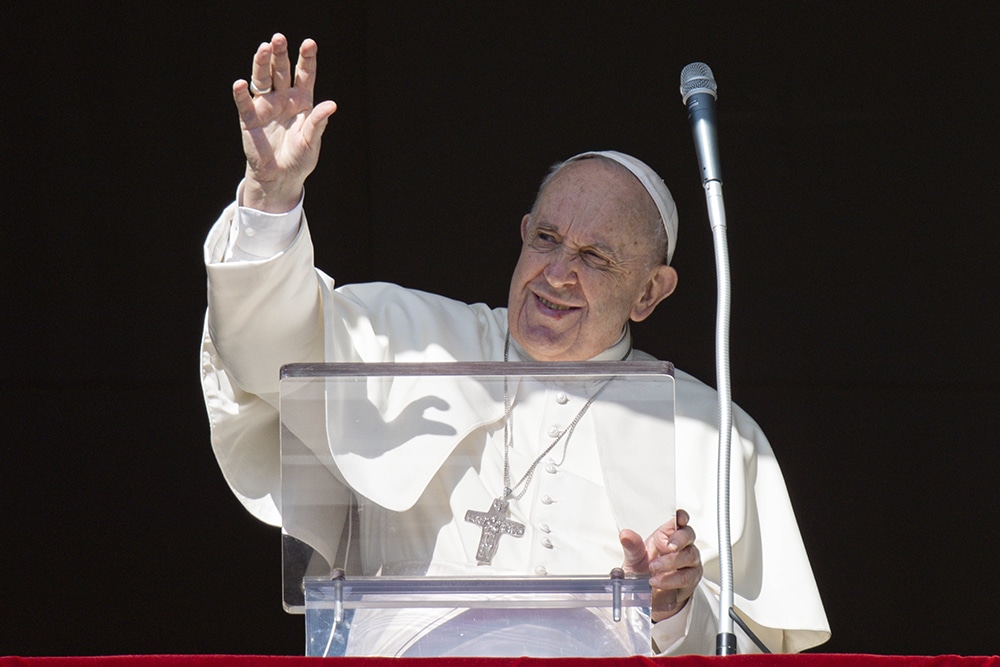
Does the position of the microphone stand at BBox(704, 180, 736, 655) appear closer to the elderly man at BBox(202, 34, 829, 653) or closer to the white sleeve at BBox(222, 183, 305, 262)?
the elderly man at BBox(202, 34, 829, 653)

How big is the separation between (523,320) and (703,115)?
989 millimetres

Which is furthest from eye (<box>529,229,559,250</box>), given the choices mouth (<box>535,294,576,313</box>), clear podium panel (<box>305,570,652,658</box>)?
clear podium panel (<box>305,570,652,658</box>)

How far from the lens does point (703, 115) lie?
2088 mm

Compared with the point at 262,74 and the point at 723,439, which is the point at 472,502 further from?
the point at 262,74

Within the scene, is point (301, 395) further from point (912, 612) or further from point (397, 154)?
point (912, 612)

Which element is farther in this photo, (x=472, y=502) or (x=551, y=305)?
(x=551, y=305)

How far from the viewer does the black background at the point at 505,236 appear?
4.06 metres

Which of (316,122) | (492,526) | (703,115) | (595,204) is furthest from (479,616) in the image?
(595,204)

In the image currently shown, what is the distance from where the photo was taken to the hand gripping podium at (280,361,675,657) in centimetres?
183

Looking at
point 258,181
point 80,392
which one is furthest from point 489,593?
point 80,392

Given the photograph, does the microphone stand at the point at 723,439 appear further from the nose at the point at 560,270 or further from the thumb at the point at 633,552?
the nose at the point at 560,270

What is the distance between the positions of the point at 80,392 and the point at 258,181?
6.83 feet

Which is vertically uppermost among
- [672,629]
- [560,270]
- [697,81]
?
[697,81]

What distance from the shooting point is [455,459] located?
1.91m
